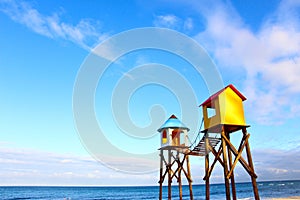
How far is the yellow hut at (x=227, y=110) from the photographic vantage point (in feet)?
46.1

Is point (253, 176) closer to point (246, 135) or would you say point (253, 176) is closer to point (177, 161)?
point (246, 135)

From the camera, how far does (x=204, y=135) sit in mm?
15484

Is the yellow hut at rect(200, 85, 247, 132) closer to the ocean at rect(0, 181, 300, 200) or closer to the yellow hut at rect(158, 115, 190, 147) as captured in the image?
the yellow hut at rect(158, 115, 190, 147)

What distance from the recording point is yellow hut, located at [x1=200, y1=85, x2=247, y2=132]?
1405 cm

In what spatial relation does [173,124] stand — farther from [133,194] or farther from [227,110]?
[133,194]

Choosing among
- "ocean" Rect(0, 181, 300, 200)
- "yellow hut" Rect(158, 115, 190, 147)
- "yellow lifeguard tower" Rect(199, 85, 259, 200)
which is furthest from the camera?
"ocean" Rect(0, 181, 300, 200)

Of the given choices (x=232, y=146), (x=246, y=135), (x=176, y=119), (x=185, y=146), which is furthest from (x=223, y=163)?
(x=176, y=119)

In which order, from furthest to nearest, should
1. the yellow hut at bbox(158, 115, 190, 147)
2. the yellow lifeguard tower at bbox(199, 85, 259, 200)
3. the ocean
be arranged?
the ocean → the yellow hut at bbox(158, 115, 190, 147) → the yellow lifeguard tower at bbox(199, 85, 259, 200)

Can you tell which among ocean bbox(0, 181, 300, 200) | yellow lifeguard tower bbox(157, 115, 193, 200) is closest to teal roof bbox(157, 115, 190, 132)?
yellow lifeguard tower bbox(157, 115, 193, 200)

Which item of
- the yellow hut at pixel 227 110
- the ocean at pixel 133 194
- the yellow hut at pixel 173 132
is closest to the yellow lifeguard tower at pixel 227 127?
the yellow hut at pixel 227 110

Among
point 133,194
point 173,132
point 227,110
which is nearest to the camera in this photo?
point 227,110

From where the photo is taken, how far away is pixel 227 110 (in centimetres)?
1414

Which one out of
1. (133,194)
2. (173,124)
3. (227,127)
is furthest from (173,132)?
(133,194)

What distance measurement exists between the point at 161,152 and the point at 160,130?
1829 millimetres
